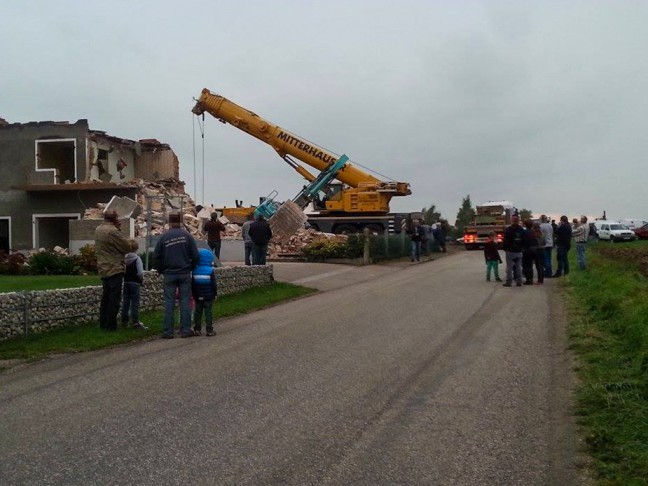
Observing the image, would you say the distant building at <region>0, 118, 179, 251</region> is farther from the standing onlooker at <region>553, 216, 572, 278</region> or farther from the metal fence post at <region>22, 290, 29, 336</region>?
the metal fence post at <region>22, 290, 29, 336</region>

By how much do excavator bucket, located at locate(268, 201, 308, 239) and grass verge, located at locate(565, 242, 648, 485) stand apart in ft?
55.8

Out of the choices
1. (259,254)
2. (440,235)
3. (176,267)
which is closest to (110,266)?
(176,267)

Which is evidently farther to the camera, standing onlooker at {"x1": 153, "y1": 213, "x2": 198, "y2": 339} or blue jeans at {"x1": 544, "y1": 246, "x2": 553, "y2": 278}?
blue jeans at {"x1": 544, "y1": 246, "x2": 553, "y2": 278}

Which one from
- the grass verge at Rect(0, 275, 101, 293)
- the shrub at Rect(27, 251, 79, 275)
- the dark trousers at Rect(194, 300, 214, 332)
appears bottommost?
the dark trousers at Rect(194, 300, 214, 332)

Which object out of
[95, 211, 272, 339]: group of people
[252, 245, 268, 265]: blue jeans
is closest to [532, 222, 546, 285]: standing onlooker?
[252, 245, 268, 265]: blue jeans

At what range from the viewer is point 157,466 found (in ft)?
16.8

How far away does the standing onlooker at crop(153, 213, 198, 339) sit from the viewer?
10.7 meters

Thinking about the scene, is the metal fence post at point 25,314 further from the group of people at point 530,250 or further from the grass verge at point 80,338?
the group of people at point 530,250

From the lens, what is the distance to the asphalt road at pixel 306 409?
201 inches

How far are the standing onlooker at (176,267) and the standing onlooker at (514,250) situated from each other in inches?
369

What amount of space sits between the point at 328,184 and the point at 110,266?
25.1 metres

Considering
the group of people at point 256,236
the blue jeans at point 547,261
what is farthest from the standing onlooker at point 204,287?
the blue jeans at point 547,261

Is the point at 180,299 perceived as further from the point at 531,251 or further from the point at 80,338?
the point at 531,251

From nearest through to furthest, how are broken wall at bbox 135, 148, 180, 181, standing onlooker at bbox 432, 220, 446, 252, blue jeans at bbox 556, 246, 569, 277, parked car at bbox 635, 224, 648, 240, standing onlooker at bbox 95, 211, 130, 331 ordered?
1. standing onlooker at bbox 95, 211, 130, 331
2. blue jeans at bbox 556, 246, 569, 277
3. broken wall at bbox 135, 148, 180, 181
4. standing onlooker at bbox 432, 220, 446, 252
5. parked car at bbox 635, 224, 648, 240
